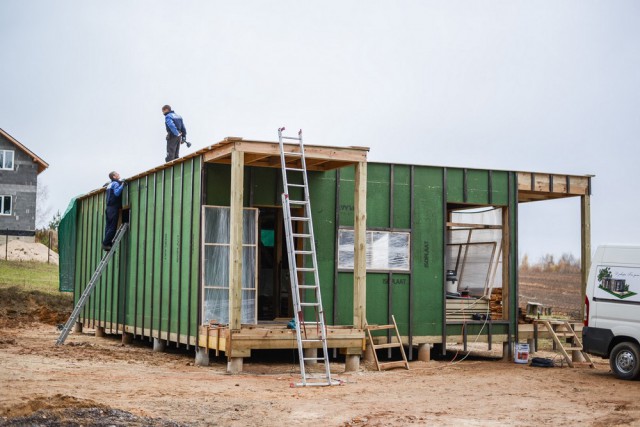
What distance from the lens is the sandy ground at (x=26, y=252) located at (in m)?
45.3

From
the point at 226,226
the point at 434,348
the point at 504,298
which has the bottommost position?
the point at 434,348

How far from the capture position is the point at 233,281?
48.0 feet

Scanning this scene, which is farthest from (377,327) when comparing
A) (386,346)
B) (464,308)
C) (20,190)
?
(20,190)

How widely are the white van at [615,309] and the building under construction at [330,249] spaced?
3416 mm

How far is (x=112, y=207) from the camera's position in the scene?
21297 mm

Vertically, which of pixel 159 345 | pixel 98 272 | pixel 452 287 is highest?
pixel 98 272

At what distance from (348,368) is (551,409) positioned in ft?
16.0

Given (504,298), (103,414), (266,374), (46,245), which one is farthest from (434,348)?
(46,245)

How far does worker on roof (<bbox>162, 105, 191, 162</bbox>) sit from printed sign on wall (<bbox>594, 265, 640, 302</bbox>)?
9848mm

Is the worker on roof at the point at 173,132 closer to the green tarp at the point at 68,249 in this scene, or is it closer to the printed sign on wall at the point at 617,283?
the green tarp at the point at 68,249

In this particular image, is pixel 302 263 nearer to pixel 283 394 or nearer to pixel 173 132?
pixel 283 394

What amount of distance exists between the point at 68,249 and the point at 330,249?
12408 mm

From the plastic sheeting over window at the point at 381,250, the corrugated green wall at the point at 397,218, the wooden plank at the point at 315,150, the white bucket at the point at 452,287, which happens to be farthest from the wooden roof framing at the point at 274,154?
the white bucket at the point at 452,287

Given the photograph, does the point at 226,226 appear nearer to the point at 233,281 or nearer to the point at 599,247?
the point at 233,281
